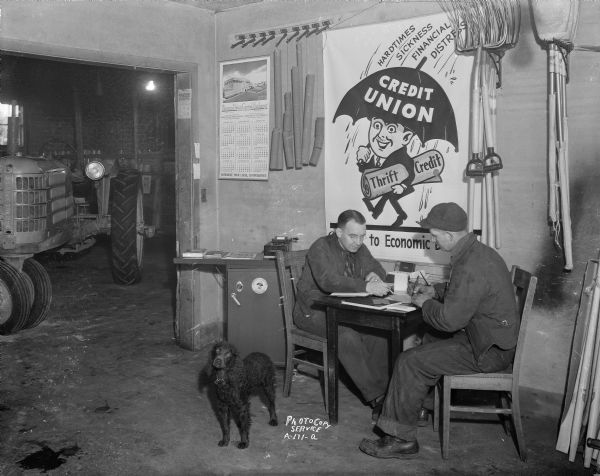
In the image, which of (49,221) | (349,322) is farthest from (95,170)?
(349,322)

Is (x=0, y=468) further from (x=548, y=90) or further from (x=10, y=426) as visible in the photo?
(x=548, y=90)

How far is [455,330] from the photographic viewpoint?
364 centimetres

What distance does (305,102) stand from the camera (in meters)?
5.36

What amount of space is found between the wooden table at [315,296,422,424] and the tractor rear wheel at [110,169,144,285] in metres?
4.69

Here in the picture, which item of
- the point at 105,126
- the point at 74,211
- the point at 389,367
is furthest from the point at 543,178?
the point at 105,126

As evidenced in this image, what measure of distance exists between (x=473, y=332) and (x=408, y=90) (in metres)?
2.10

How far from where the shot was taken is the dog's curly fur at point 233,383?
12.2ft

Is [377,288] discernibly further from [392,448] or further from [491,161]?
[491,161]

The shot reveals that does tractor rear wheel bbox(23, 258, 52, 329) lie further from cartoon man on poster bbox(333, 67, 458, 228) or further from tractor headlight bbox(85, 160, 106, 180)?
cartoon man on poster bbox(333, 67, 458, 228)

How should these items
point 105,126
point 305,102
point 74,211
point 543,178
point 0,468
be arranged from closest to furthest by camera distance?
point 0,468 → point 543,178 → point 305,102 → point 74,211 → point 105,126

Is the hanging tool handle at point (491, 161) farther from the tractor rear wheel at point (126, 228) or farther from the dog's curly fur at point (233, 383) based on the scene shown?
the tractor rear wheel at point (126, 228)

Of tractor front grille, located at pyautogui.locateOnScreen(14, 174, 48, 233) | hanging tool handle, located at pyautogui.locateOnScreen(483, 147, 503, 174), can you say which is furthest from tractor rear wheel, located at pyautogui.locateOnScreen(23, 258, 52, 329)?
hanging tool handle, located at pyautogui.locateOnScreen(483, 147, 503, 174)

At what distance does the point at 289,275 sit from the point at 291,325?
0.48 metres

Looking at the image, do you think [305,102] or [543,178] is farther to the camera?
[305,102]
